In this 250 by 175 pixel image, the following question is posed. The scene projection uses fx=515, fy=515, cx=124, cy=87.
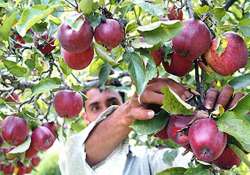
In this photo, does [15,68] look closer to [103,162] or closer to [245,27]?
[103,162]

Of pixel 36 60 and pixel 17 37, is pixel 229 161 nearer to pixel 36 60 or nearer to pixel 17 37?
pixel 36 60

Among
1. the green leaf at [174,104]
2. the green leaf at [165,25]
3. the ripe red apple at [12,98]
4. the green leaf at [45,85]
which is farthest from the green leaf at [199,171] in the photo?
the ripe red apple at [12,98]

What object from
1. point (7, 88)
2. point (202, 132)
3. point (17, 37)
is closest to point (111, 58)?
point (202, 132)

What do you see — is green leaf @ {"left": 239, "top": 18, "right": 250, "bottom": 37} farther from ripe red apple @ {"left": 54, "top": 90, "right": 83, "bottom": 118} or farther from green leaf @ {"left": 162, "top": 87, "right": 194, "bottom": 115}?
ripe red apple @ {"left": 54, "top": 90, "right": 83, "bottom": 118}

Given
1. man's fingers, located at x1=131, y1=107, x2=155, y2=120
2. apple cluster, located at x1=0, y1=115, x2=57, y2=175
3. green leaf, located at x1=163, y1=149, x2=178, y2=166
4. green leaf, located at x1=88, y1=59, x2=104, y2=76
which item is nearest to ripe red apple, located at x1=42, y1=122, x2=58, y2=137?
apple cluster, located at x1=0, y1=115, x2=57, y2=175

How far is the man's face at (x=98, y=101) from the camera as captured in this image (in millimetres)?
2879

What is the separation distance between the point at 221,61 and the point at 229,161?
236 mm

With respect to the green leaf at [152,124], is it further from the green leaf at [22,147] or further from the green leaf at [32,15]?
the green leaf at [22,147]

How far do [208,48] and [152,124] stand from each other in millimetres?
232

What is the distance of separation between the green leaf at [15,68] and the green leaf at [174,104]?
69 centimetres

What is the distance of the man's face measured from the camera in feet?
9.45

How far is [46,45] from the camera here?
1.70m

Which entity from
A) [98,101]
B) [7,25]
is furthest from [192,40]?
[98,101]

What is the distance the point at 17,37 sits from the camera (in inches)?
73.9
